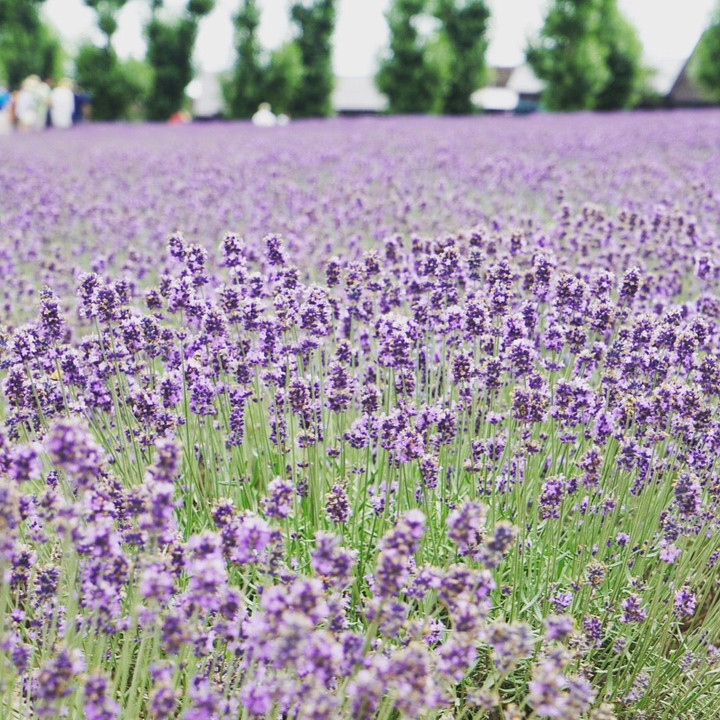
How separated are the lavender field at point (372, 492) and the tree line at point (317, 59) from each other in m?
29.6

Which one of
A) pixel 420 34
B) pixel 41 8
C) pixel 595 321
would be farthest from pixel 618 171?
pixel 41 8

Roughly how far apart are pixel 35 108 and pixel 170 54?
12.4 metres

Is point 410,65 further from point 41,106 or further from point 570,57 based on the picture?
point 41,106

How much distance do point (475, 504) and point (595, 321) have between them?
1.45 metres

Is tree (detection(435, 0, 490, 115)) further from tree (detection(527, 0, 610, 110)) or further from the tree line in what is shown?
tree (detection(527, 0, 610, 110))

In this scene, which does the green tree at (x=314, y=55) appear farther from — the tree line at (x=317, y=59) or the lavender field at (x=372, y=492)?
the lavender field at (x=372, y=492)

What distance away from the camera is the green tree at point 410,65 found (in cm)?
3228

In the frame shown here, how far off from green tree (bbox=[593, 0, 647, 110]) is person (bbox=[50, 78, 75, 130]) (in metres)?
23.1

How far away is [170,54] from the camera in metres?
33.4

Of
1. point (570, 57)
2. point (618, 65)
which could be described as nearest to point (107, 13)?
point (570, 57)

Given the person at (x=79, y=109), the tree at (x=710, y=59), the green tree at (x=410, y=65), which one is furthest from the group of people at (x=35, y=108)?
the tree at (x=710, y=59)

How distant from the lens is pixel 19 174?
9.57m

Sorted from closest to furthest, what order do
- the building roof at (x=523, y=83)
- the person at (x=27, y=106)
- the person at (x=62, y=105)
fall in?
the person at (x=27, y=106) < the person at (x=62, y=105) < the building roof at (x=523, y=83)

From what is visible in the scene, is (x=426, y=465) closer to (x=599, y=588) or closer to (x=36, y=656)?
(x=599, y=588)
